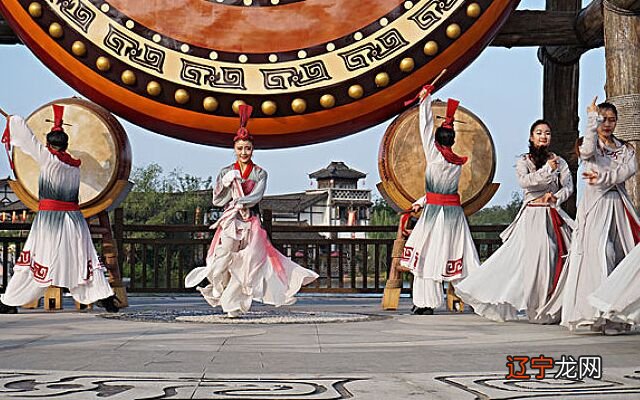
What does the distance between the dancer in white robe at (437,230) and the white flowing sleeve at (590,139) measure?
159cm

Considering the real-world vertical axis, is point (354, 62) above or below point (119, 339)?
above

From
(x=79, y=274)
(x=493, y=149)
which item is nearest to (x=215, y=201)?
(x=79, y=274)

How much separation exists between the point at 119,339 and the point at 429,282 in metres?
2.87

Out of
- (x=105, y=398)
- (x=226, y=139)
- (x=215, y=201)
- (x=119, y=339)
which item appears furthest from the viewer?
(x=226, y=139)

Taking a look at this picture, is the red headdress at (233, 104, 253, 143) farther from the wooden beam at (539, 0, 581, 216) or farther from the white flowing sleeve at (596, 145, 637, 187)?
the wooden beam at (539, 0, 581, 216)

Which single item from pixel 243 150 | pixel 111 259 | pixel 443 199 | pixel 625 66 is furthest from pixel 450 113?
pixel 111 259

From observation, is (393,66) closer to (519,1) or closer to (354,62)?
(354,62)

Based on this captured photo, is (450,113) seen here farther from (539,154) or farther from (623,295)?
(623,295)

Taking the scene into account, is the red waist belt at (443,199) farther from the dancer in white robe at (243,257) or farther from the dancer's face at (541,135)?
the dancer in white robe at (243,257)

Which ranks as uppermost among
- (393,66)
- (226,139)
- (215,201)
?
(393,66)

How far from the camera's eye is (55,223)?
7426 mm

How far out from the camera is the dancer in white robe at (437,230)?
24.2ft

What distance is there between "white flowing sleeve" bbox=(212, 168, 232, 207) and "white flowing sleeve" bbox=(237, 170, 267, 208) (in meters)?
0.16

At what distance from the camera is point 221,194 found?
7.24m
